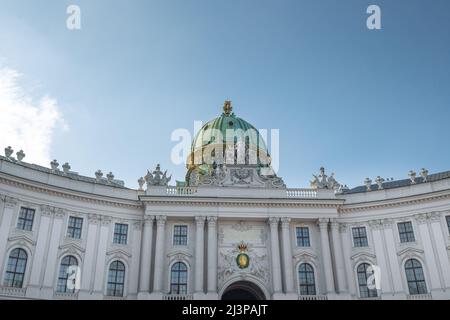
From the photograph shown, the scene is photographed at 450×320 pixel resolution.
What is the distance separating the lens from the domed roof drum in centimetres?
5000

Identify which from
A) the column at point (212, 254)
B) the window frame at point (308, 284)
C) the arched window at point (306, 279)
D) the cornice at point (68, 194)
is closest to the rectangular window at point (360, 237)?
the window frame at point (308, 284)

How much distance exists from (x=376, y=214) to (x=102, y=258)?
82.8 ft

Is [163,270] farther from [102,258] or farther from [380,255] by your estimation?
[380,255]

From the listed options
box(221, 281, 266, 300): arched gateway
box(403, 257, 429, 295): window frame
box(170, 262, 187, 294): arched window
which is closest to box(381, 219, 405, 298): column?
box(403, 257, 429, 295): window frame

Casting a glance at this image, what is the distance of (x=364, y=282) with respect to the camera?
37.9 meters

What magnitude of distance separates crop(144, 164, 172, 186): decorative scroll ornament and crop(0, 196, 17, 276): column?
11625 mm

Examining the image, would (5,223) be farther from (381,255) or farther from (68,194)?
(381,255)

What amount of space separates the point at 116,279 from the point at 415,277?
2578 cm

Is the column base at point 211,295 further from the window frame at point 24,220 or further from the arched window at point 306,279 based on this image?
the window frame at point 24,220

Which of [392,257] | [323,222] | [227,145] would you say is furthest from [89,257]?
[392,257]
